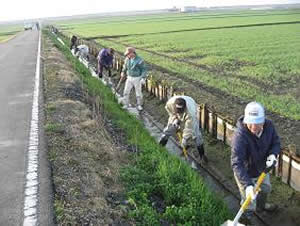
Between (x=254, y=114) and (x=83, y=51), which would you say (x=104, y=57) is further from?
(x=254, y=114)

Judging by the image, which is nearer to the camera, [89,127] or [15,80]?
[89,127]

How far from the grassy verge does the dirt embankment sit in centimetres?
25

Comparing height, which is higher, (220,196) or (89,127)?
(89,127)

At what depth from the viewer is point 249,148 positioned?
15.2 ft

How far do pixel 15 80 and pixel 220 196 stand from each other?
437 inches

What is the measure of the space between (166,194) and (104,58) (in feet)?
34.4

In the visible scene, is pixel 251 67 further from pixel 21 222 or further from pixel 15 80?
pixel 21 222

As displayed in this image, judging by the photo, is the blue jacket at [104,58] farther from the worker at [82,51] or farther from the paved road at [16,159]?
the worker at [82,51]

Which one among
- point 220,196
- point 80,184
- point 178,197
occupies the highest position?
point 80,184

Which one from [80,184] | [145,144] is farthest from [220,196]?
[80,184]

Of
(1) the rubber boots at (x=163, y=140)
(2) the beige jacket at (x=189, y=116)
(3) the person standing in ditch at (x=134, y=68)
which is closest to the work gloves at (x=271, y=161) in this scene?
(2) the beige jacket at (x=189, y=116)

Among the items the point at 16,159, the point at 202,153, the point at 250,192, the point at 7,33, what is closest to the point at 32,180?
the point at 16,159

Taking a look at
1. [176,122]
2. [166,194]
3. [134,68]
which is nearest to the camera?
[166,194]

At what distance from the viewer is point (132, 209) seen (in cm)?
485
